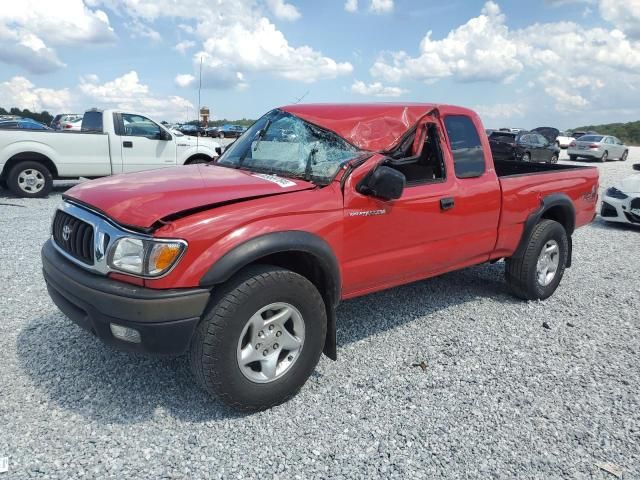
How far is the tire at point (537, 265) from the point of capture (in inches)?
185

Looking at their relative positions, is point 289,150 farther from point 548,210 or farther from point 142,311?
point 548,210

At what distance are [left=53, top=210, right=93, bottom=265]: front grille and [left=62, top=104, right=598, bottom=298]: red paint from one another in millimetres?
158

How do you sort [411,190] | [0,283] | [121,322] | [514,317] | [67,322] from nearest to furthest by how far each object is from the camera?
[121,322], [411,190], [67,322], [514,317], [0,283]

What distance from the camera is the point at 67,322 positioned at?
3.98 m

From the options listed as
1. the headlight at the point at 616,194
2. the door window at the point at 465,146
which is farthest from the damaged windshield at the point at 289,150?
the headlight at the point at 616,194

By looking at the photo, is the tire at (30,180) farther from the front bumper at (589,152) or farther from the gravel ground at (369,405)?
the front bumper at (589,152)

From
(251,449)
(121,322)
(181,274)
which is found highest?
(181,274)

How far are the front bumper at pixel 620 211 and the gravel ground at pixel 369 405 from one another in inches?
197

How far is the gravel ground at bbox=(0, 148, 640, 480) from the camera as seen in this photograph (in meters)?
2.52

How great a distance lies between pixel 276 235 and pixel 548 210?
3359mm

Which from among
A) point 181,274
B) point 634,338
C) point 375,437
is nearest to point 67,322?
point 181,274

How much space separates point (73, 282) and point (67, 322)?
1.51m

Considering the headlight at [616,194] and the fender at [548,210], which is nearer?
the fender at [548,210]

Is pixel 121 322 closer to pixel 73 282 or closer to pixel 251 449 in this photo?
pixel 73 282
